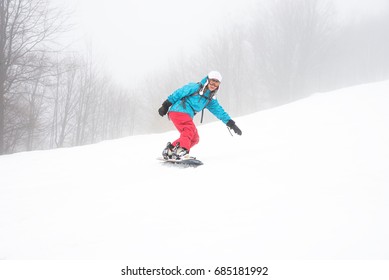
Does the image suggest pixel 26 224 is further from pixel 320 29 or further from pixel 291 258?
pixel 320 29

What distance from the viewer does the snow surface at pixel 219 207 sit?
1.41 m

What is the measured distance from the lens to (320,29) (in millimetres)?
24031

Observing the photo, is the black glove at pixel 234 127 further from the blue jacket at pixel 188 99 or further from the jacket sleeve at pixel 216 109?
the blue jacket at pixel 188 99

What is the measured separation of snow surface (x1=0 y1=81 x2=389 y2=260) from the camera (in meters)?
1.41

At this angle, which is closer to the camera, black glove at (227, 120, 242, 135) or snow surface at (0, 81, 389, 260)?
snow surface at (0, 81, 389, 260)

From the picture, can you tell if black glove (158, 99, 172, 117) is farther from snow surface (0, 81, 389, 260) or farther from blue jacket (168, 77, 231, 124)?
snow surface (0, 81, 389, 260)

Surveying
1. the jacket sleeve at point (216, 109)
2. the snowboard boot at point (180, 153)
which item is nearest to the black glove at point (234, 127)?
the jacket sleeve at point (216, 109)

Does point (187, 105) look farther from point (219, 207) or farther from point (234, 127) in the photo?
point (219, 207)

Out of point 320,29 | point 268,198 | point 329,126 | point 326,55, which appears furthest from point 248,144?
point 326,55

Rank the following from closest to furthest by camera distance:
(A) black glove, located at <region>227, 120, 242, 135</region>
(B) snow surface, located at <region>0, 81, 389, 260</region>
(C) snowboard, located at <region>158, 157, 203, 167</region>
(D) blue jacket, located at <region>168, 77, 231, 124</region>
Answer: (B) snow surface, located at <region>0, 81, 389, 260</region> < (C) snowboard, located at <region>158, 157, 203, 167</region> < (D) blue jacket, located at <region>168, 77, 231, 124</region> < (A) black glove, located at <region>227, 120, 242, 135</region>

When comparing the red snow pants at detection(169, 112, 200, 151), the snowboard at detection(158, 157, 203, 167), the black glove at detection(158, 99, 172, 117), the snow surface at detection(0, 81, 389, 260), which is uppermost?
the black glove at detection(158, 99, 172, 117)

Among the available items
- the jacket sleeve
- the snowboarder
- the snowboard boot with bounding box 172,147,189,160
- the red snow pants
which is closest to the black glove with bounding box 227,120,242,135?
the jacket sleeve

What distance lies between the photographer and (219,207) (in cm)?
188

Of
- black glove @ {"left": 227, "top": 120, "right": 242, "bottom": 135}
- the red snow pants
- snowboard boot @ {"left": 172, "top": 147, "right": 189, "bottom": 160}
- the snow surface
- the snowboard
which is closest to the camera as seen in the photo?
the snow surface
